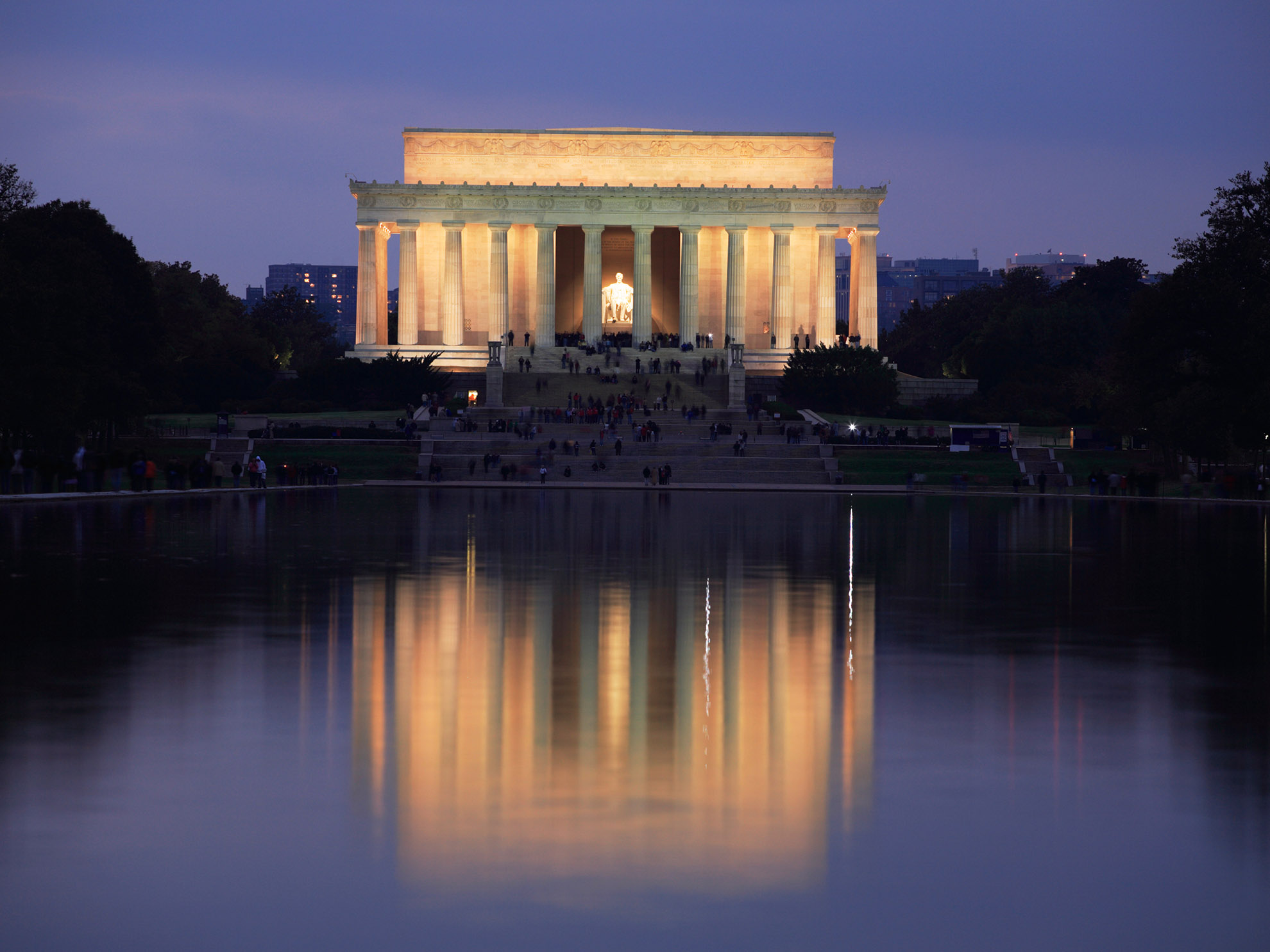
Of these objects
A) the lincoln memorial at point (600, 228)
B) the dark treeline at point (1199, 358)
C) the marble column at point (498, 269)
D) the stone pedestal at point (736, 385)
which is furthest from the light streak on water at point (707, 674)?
the marble column at point (498, 269)

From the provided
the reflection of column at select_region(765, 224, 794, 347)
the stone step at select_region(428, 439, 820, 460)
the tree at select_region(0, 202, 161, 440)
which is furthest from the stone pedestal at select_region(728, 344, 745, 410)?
the tree at select_region(0, 202, 161, 440)

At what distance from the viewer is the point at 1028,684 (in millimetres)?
12406

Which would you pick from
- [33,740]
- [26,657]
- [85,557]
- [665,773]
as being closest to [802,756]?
[665,773]

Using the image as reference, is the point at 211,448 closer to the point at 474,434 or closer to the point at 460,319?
the point at 474,434

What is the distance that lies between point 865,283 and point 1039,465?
126 ft

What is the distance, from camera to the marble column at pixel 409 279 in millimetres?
100562

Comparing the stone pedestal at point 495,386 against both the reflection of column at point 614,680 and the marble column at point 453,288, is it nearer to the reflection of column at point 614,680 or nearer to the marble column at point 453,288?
the marble column at point 453,288

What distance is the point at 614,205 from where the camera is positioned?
100 meters

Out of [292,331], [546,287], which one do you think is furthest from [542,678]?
[292,331]

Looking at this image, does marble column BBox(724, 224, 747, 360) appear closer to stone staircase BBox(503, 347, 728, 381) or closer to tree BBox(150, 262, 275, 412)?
stone staircase BBox(503, 347, 728, 381)

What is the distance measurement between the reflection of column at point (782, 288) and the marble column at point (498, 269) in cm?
1750

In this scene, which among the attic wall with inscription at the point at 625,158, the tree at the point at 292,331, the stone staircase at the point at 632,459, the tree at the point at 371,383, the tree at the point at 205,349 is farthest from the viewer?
the tree at the point at 292,331

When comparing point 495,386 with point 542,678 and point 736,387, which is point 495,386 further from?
point 542,678

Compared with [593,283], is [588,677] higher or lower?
lower
